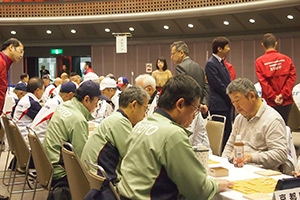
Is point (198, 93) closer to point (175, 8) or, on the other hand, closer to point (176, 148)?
point (176, 148)

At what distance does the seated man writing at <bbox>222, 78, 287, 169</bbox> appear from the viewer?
368cm

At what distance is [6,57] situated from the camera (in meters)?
5.35

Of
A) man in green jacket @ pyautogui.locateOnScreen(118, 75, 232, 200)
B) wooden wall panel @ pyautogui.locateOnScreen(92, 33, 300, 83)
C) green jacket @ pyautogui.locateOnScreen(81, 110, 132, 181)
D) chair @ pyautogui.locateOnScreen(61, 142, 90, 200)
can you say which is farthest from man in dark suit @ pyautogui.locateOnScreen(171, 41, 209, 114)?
wooden wall panel @ pyautogui.locateOnScreen(92, 33, 300, 83)

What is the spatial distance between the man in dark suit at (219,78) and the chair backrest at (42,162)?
2.60 metres

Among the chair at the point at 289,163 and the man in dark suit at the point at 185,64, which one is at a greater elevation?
the man in dark suit at the point at 185,64

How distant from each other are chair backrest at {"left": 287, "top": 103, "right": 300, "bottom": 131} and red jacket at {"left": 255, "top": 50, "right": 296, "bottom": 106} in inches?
16.3

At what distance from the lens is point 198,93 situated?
2.52 m

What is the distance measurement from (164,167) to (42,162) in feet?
6.45

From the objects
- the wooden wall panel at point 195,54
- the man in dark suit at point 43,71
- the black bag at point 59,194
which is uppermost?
the wooden wall panel at point 195,54

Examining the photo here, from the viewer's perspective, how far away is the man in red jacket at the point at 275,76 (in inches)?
243

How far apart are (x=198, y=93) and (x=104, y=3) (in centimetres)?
1507

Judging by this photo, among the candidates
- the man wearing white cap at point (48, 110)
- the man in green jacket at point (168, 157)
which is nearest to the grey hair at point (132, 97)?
the man in green jacket at point (168, 157)

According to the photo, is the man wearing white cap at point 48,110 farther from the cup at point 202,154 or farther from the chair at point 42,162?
the cup at point 202,154

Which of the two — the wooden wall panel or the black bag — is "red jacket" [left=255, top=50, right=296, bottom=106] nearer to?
the black bag
